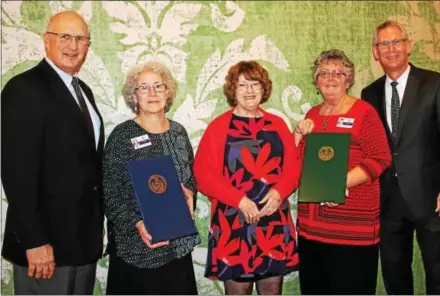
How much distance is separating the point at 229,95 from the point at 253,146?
33 cm

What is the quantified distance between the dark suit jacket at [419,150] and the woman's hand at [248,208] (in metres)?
0.85

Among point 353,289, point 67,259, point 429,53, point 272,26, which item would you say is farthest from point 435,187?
point 67,259

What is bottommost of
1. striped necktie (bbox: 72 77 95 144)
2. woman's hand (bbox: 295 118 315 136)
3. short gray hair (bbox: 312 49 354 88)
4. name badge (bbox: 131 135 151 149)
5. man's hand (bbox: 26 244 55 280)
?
man's hand (bbox: 26 244 55 280)

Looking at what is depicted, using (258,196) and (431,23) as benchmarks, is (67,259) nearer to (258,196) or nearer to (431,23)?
(258,196)

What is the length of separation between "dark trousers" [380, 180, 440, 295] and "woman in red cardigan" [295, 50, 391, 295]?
0.16 meters

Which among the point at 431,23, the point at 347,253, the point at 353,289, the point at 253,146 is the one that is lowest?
the point at 353,289

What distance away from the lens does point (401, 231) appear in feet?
8.34

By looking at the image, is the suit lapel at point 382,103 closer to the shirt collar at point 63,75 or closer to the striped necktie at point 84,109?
the striped necktie at point 84,109

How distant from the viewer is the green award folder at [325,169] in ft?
7.40

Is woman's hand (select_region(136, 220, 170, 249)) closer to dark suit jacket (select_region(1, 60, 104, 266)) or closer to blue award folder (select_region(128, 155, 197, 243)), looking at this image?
blue award folder (select_region(128, 155, 197, 243))

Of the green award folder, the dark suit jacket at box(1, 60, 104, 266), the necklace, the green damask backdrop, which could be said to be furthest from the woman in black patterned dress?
the necklace

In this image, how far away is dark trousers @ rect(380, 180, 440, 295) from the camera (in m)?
2.48

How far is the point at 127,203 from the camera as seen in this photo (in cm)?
218

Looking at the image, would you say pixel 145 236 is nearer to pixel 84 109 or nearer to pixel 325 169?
pixel 84 109
